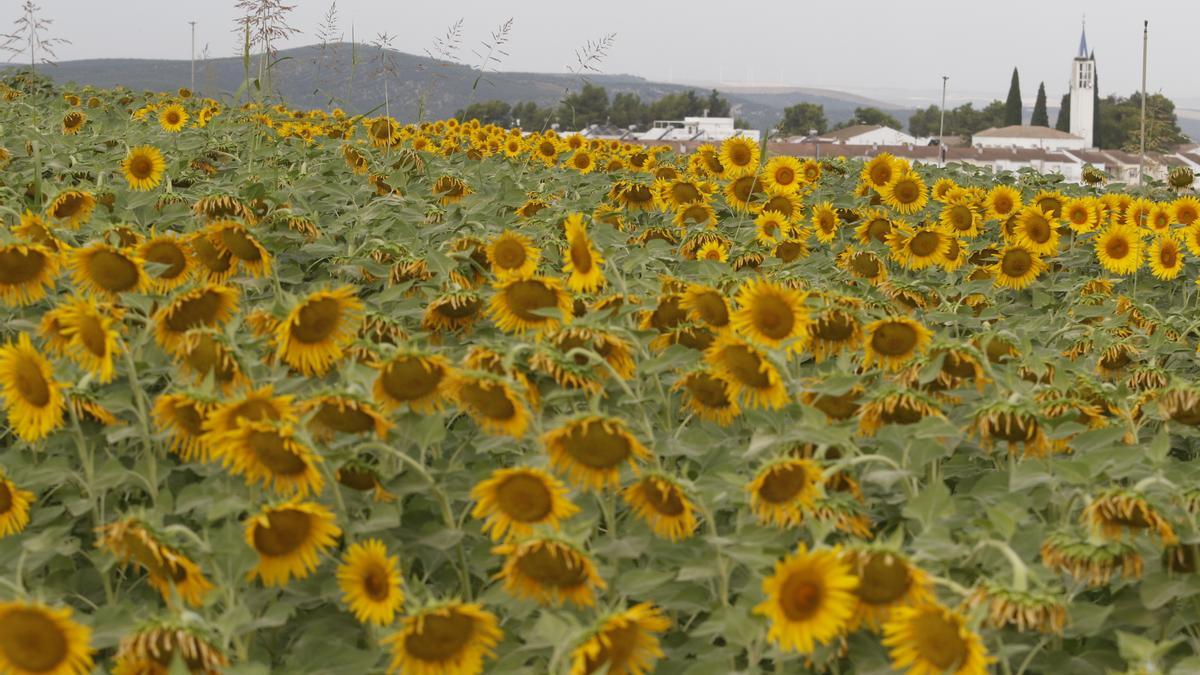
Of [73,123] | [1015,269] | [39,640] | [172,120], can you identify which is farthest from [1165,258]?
[73,123]

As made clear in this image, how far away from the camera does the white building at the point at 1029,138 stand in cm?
10569

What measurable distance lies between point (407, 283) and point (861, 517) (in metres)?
1.39

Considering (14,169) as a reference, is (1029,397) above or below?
below

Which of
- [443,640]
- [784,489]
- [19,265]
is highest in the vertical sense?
[19,265]

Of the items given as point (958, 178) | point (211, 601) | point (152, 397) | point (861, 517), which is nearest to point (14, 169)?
point (152, 397)

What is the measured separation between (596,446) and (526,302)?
67 centimetres

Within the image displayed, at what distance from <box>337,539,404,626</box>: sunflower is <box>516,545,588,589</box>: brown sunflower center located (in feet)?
0.68

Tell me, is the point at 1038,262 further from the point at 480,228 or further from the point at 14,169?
the point at 14,169

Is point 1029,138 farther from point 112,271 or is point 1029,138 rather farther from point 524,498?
point 524,498

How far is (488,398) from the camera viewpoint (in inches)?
90.2

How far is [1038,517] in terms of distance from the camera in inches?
98.2

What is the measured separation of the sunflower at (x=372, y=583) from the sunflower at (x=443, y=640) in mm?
66

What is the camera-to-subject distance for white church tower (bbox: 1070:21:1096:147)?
116719 millimetres

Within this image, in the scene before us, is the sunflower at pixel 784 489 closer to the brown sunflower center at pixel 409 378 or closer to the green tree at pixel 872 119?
the brown sunflower center at pixel 409 378
